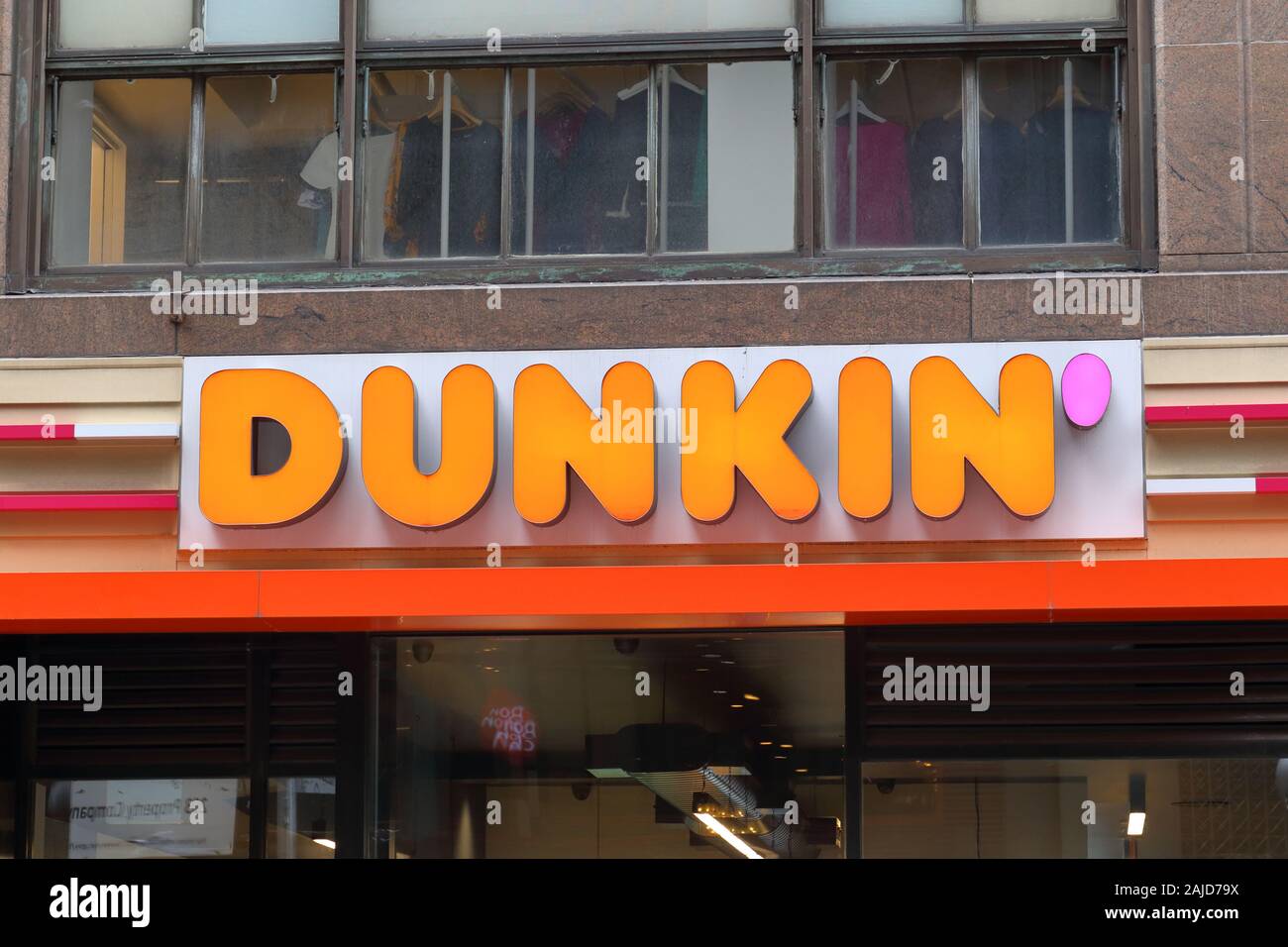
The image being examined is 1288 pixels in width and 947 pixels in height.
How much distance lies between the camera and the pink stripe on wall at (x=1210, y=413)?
1063 cm

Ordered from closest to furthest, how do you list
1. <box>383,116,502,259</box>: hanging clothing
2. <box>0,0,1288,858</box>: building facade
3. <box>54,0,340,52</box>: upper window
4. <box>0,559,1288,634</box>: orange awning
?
<box>0,559,1288,634</box>: orange awning
<box>0,0,1288,858</box>: building facade
<box>383,116,502,259</box>: hanging clothing
<box>54,0,340,52</box>: upper window

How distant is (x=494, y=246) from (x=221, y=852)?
13.5 feet

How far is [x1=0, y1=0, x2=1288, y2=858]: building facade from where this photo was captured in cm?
1072

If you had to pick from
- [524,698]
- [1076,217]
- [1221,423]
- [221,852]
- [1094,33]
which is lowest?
[221,852]

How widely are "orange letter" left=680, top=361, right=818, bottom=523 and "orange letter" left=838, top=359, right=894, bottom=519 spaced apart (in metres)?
0.22

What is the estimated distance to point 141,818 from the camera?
11797mm

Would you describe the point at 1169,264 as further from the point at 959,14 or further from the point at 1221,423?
the point at 959,14

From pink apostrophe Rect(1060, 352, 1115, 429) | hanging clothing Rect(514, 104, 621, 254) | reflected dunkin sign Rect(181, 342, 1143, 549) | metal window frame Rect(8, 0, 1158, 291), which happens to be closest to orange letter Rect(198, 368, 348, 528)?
reflected dunkin sign Rect(181, 342, 1143, 549)

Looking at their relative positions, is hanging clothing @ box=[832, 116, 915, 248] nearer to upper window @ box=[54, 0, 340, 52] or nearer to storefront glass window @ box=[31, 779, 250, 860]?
upper window @ box=[54, 0, 340, 52]

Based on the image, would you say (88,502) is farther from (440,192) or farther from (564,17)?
(564,17)

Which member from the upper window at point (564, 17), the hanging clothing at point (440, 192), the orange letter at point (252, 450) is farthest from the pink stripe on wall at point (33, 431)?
the upper window at point (564, 17)

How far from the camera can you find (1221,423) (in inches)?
421

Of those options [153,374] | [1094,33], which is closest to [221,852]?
[153,374]

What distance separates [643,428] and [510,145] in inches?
84.9
